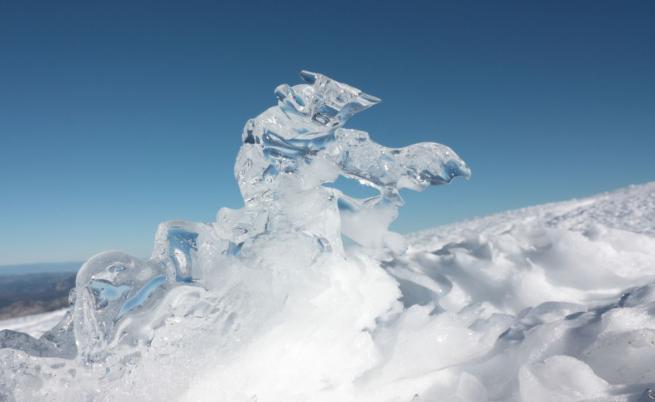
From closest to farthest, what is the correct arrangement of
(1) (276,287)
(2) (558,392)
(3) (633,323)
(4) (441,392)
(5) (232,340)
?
(2) (558,392), (3) (633,323), (4) (441,392), (5) (232,340), (1) (276,287)

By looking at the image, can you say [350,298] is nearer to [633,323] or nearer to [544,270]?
[633,323]

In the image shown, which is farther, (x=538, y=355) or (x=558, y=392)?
(x=538, y=355)

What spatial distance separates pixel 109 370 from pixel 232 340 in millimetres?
427

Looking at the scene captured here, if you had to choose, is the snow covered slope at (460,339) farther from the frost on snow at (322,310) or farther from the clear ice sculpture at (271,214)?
the clear ice sculpture at (271,214)

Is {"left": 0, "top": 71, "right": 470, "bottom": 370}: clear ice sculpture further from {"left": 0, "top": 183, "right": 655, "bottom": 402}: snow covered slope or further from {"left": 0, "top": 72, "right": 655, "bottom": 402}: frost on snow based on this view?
{"left": 0, "top": 183, "right": 655, "bottom": 402}: snow covered slope

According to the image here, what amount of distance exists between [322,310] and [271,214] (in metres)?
0.55

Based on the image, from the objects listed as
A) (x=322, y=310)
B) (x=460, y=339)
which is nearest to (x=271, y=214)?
(x=322, y=310)

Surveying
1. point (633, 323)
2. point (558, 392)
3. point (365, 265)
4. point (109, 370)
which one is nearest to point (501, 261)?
point (365, 265)

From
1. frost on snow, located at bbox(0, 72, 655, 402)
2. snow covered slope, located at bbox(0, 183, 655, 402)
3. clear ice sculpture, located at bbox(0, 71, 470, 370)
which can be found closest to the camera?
snow covered slope, located at bbox(0, 183, 655, 402)

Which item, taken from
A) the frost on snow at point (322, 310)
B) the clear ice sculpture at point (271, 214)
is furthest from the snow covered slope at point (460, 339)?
the clear ice sculpture at point (271, 214)

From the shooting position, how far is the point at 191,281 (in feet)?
5.95

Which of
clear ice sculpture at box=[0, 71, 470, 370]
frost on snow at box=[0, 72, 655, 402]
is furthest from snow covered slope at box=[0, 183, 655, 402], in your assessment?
clear ice sculpture at box=[0, 71, 470, 370]

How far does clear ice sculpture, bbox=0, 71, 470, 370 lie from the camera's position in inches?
64.9

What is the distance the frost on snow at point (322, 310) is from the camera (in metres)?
1.42
